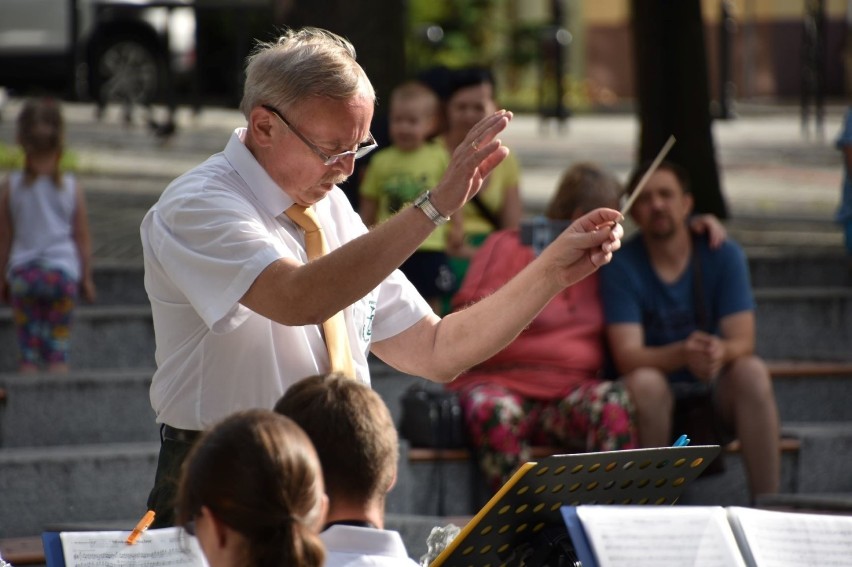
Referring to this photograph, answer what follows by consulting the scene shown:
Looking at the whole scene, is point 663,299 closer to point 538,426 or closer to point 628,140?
point 538,426

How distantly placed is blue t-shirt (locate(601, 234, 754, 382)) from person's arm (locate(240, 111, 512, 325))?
3.14 meters

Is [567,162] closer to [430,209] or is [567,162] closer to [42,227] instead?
[42,227]

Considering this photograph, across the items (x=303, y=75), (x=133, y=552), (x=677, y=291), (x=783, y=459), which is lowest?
(x=783, y=459)

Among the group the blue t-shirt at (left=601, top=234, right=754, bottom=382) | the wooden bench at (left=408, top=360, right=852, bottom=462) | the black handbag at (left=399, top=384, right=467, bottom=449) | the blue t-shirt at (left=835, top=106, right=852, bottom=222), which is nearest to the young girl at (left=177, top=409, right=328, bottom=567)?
the wooden bench at (left=408, top=360, right=852, bottom=462)

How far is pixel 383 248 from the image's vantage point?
2.94 meters

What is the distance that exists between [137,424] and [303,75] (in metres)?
3.54

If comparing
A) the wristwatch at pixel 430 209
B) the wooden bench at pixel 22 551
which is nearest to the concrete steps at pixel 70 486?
the wooden bench at pixel 22 551

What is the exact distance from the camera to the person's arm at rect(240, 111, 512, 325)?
115 inches

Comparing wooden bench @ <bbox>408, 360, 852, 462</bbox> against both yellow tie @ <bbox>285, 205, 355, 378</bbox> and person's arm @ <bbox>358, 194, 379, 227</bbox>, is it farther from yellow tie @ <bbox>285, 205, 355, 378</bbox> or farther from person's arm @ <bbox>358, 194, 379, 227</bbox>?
yellow tie @ <bbox>285, 205, 355, 378</bbox>

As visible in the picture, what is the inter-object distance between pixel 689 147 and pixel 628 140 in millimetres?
5785

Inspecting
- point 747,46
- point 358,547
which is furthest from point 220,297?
point 747,46

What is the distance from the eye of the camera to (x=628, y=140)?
569 inches

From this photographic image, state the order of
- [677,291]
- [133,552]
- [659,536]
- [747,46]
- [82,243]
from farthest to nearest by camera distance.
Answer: [747,46], [82,243], [677,291], [133,552], [659,536]

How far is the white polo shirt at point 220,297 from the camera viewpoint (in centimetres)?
307
